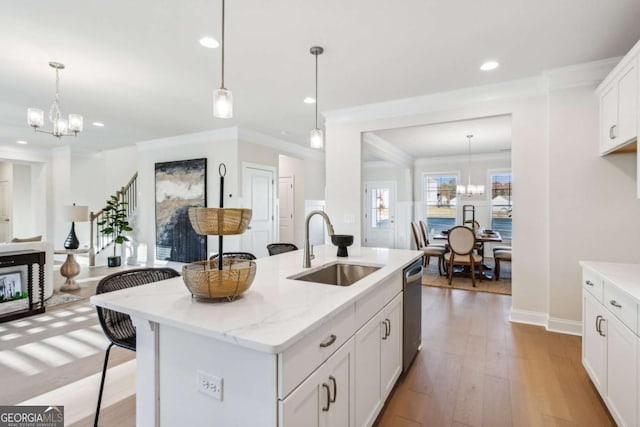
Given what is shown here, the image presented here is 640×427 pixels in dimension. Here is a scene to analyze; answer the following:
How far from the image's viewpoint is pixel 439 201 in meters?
8.51

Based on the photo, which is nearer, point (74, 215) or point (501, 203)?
point (74, 215)

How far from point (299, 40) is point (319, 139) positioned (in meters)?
0.82

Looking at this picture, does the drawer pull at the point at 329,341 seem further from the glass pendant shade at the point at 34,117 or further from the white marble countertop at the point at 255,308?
the glass pendant shade at the point at 34,117

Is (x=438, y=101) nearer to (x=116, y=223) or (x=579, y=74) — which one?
(x=579, y=74)

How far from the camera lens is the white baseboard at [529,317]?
3363mm

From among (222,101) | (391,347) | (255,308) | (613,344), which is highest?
(222,101)

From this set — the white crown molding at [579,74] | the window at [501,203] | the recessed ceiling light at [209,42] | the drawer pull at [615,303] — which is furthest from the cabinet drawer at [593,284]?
the window at [501,203]

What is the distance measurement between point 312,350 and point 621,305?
1672 mm

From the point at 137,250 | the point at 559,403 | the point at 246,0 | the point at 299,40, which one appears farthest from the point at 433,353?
the point at 137,250

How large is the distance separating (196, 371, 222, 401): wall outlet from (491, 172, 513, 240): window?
8197 mm

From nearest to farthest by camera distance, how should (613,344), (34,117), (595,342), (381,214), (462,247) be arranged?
1. (613,344)
2. (595,342)
3. (34,117)
4. (462,247)
5. (381,214)

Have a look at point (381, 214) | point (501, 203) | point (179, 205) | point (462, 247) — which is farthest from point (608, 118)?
point (381, 214)

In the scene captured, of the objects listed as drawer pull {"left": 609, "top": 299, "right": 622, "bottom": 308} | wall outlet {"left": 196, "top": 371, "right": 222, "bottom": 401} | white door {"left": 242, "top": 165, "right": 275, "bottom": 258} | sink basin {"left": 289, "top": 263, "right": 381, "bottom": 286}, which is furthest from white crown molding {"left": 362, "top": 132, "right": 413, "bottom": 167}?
wall outlet {"left": 196, "top": 371, "right": 222, "bottom": 401}

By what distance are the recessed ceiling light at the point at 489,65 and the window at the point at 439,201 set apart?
18.0ft
